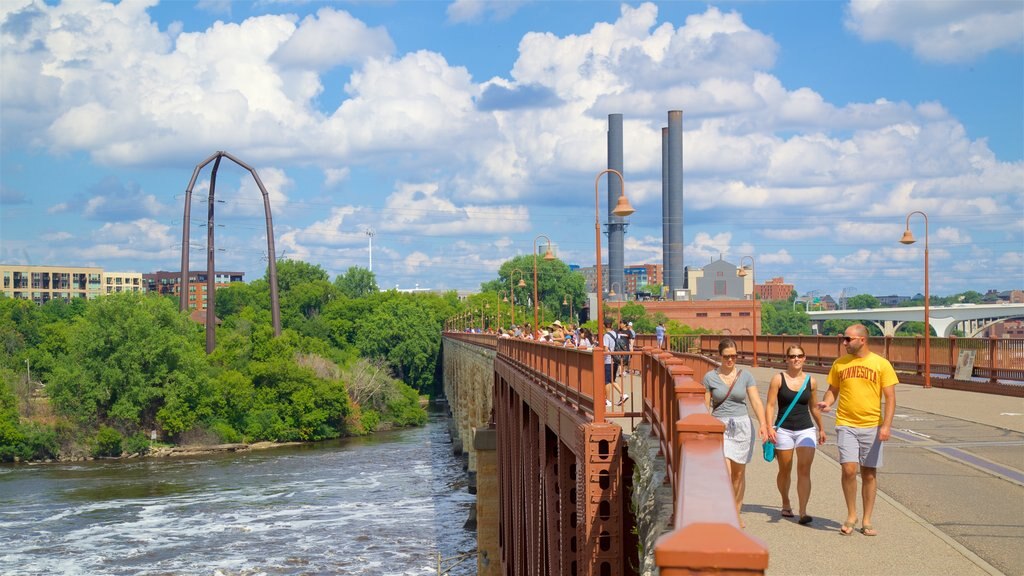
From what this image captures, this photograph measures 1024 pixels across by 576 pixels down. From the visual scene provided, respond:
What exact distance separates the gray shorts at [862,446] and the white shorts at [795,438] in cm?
53

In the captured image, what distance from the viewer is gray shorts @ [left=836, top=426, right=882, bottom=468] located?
9.35 metres

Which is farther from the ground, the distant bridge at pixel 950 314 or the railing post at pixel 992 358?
the distant bridge at pixel 950 314

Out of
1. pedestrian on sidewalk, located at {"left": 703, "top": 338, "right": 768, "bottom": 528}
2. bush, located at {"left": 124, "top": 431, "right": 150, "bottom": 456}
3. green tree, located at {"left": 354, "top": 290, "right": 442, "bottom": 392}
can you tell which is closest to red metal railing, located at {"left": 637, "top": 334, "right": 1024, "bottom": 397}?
pedestrian on sidewalk, located at {"left": 703, "top": 338, "right": 768, "bottom": 528}

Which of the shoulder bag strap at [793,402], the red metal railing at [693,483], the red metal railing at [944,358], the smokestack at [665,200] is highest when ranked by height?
the smokestack at [665,200]

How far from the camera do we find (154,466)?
64125 millimetres

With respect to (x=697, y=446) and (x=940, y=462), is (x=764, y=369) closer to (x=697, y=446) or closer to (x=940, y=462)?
(x=940, y=462)

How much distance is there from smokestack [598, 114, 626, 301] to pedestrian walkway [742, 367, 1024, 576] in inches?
4984

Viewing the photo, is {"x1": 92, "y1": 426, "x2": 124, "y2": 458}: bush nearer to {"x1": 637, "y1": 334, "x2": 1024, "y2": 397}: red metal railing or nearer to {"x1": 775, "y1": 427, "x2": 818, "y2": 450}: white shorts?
{"x1": 637, "y1": 334, "x2": 1024, "y2": 397}: red metal railing

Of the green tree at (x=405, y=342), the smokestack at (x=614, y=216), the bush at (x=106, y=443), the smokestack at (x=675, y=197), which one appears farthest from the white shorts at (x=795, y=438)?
the smokestack at (x=675, y=197)

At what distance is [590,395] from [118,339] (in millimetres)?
66941

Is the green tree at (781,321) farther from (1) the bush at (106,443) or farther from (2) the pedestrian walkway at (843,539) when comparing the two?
(2) the pedestrian walkway at (843,539)

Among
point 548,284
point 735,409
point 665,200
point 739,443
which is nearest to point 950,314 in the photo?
point 665,200

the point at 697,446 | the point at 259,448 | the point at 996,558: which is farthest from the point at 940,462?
the point at 259,448

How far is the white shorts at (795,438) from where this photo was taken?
32.7ft
